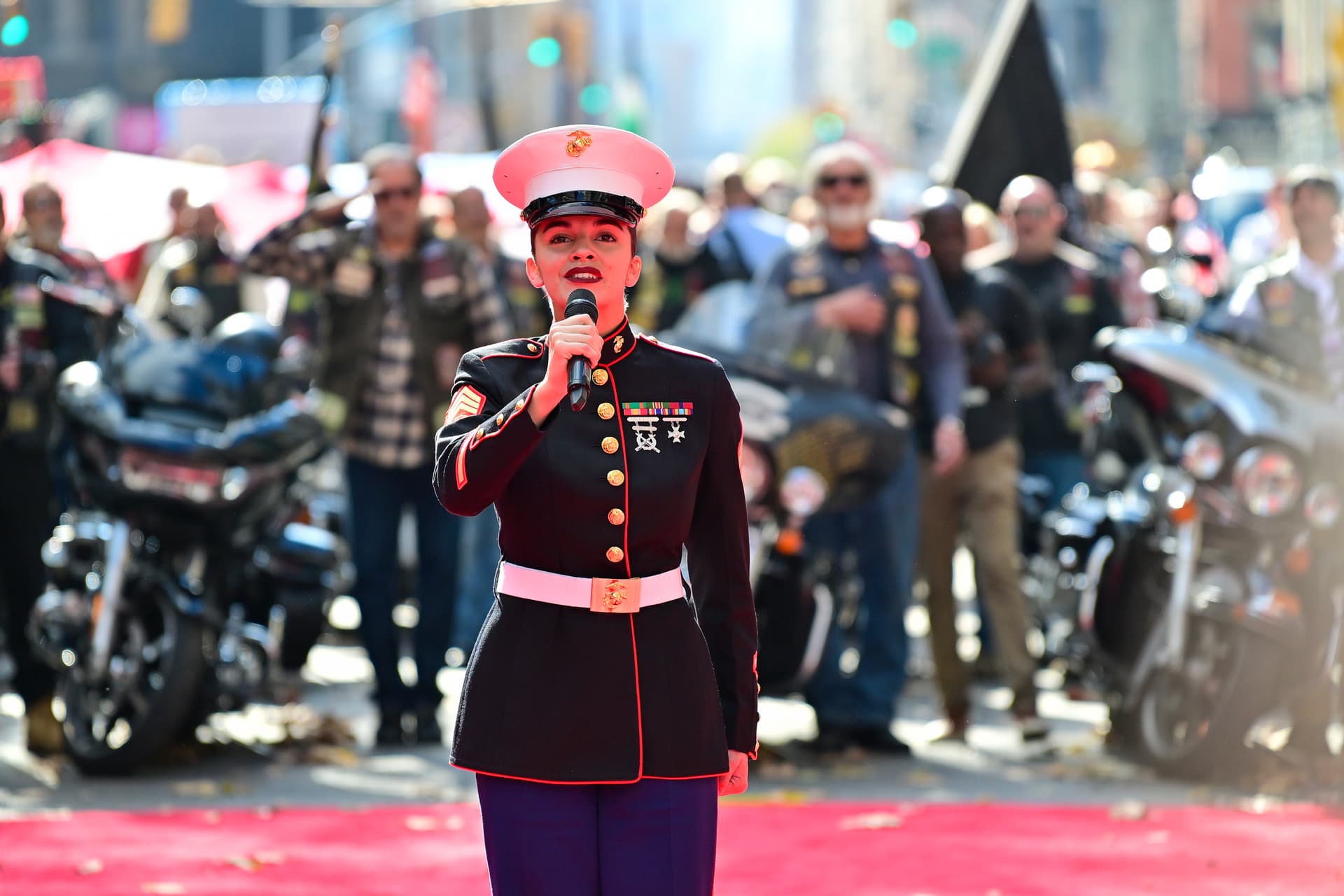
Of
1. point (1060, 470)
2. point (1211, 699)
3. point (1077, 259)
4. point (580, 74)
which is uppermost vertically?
point (580, 74)

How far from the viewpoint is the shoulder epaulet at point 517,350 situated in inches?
155

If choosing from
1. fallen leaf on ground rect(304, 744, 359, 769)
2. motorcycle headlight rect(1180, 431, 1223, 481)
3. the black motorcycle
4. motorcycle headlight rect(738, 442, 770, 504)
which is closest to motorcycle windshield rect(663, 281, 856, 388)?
motorcycle headlight rect(738, 442, 770, 504)

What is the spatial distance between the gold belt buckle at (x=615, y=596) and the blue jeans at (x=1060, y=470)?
7288 millimetres

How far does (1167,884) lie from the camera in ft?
21.0

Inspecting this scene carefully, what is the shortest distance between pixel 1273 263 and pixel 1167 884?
10.2 feet

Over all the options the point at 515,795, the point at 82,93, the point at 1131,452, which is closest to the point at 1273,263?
the point at 1131,452

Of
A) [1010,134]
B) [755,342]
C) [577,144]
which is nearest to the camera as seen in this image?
[577,144]

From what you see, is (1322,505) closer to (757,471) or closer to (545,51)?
(757,471)

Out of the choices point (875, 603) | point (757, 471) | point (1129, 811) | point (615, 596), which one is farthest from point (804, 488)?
point (615, 596)

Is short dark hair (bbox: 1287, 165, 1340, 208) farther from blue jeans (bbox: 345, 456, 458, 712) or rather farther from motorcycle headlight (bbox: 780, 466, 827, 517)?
blue jeans (bbox: 345, 456, 458, 712)

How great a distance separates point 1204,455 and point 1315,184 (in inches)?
53.5

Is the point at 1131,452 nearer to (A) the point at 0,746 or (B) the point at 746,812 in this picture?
(B) the point at 746,812

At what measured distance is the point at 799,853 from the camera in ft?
22.7

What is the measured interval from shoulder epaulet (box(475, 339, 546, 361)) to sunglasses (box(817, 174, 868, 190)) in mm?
5042
